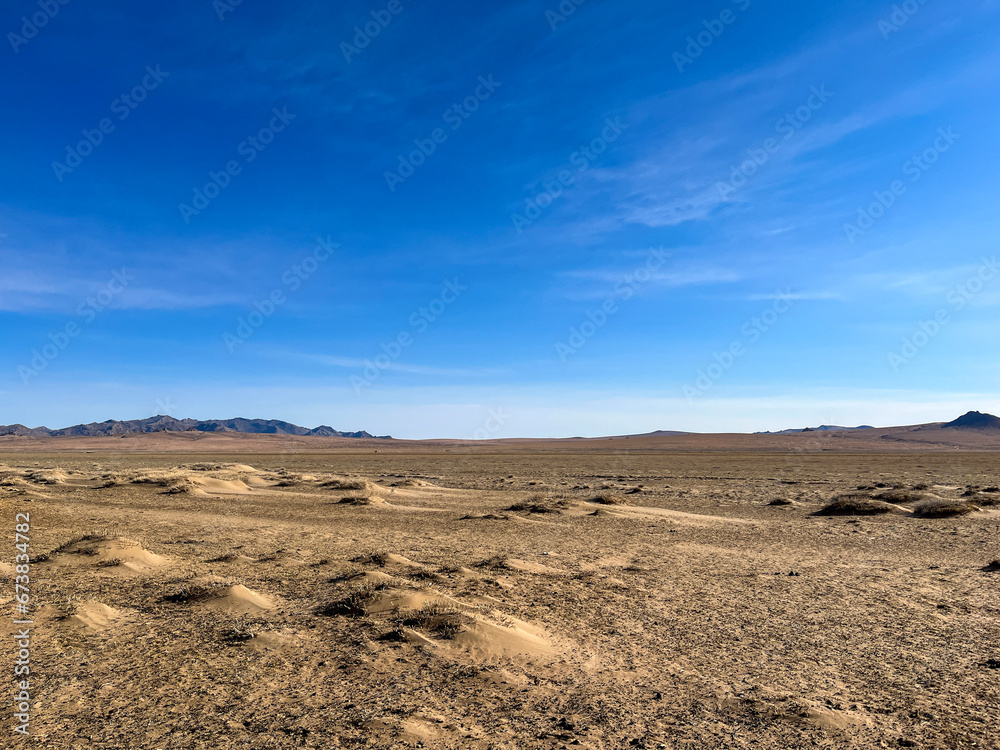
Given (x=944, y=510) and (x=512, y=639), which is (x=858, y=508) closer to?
(x=944, y=510)

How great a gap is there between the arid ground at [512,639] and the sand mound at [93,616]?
0.14ft

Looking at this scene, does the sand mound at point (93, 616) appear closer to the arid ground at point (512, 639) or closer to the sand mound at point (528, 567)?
the arid ground at point (512, 639)

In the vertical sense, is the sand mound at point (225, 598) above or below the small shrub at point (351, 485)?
above

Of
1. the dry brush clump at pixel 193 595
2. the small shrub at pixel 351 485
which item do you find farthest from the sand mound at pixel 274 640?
the small shrub at pixel 351 485

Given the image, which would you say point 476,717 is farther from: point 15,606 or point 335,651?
point 15,606

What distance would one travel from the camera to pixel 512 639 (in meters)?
7.08

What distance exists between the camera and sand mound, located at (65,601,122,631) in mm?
7441

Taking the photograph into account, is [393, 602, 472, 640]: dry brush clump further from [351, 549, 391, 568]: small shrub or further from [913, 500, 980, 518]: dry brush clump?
[913, 500, 980, 518]: dry brush clump

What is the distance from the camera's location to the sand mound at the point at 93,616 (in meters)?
7.44

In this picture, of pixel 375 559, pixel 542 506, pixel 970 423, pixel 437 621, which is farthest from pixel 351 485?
pixel 970 423

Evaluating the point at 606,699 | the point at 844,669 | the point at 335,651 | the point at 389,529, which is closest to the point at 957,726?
the point at 844,669

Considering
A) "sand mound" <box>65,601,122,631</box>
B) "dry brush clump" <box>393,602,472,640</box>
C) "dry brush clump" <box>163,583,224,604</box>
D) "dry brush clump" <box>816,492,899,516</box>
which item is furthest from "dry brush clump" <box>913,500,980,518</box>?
"sand mound" <box>65,601,122,631</box>

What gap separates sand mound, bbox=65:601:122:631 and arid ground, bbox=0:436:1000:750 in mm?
44

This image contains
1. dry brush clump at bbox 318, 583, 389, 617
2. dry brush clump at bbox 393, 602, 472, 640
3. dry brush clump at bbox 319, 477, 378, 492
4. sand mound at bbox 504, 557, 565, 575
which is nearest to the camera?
dry brush clump at bbox 393, 602, 472, 640
